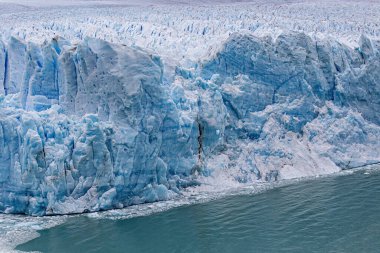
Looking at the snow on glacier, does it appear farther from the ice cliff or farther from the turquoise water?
the turquoise water

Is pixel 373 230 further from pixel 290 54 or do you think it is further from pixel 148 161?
pixel 290 54

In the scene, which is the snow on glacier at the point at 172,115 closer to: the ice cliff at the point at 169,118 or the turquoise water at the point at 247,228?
the ice cliff at the point at 169,118

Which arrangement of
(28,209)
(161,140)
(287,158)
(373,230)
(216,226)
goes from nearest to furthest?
(373,230) < (216,226) < (28,209) < (161,140) < (287,158)

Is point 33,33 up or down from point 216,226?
up

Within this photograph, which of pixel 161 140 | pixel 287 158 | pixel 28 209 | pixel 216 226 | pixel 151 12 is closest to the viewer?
pixel 216 226

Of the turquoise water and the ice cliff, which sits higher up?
the ice cliff

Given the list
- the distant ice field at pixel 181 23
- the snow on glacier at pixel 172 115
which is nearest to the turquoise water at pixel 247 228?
the snow on glacier at pixel 172 115

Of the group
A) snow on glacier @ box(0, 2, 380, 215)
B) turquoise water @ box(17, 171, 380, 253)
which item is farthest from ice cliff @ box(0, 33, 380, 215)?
turquoise water @ box(17, 171, 380, 253)

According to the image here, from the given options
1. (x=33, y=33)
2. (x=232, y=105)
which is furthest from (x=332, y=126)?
(x=33, y=33)
